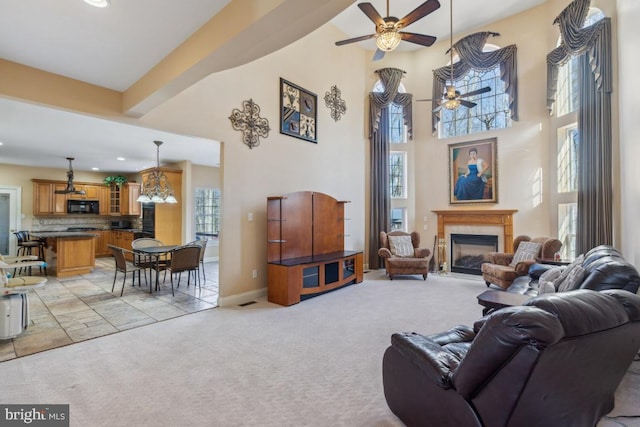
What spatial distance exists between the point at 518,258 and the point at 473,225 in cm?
137

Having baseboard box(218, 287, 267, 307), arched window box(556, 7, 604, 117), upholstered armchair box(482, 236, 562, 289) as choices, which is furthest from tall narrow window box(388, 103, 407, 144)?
baseboard box(218, 287, 267, 307)

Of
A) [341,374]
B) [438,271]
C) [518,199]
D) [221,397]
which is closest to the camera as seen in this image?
[221,397]

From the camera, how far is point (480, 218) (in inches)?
259

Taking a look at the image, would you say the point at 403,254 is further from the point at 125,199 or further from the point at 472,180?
the point at 125,199

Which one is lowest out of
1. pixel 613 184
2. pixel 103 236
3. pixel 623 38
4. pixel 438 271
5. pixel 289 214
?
pixel 438 271

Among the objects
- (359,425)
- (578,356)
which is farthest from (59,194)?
(578,356)

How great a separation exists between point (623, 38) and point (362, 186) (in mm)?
4841

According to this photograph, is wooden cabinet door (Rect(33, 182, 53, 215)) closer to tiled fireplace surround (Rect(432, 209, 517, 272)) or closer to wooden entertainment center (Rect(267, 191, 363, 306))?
wooden entertainment center (Rect(267, 191, 363, 306))

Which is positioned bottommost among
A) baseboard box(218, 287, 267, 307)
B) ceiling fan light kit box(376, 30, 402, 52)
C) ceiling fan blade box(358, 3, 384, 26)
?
baseboard box(218, 287, 267, 307)

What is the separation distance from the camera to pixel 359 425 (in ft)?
6.29

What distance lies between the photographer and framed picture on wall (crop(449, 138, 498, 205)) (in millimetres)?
6480

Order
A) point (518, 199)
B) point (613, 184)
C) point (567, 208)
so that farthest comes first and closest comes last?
point (518, 199)
point (567, 208)
point (613, 184)

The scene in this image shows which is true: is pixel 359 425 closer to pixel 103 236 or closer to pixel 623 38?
pixel 623 38

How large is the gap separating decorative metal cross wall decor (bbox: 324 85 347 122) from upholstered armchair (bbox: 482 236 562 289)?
14.1 ft
